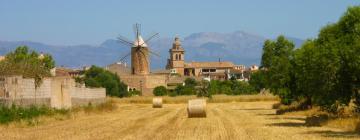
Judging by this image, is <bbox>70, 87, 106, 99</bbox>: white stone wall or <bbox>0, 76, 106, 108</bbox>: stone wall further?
<bbox>70, 87, 106, 99</bbox>: white stone wall

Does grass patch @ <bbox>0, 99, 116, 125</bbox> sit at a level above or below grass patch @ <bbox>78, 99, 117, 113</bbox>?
below

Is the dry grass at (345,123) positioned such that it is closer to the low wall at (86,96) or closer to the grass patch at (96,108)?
the grass patch at (96,108)

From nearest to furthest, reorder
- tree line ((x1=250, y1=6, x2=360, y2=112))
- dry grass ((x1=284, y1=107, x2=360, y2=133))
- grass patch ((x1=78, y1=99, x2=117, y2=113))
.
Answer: dry grass ((x1=284, y1=107, x2=360, y2=133))
tree line ((x1=250, y1=6, x2=360, y2=112))
grass patch ((x1=78, y1=99, x2=117, y2=113))

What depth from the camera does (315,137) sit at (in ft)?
93.0

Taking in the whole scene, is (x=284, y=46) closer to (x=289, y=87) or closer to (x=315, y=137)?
(x=289, y=87)

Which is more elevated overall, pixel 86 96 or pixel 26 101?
pixel 86 96

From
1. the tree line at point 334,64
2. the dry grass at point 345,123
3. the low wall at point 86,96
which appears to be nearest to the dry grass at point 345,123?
the dry grass at point 345,123

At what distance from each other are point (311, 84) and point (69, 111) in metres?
16.4

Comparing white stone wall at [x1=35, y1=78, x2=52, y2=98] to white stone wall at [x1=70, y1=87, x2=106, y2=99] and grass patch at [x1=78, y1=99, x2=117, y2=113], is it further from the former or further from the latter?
white stone wall at [x1=70, y1=87, x2=106, y2=99]

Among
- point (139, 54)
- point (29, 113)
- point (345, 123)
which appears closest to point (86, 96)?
point (29, 113)

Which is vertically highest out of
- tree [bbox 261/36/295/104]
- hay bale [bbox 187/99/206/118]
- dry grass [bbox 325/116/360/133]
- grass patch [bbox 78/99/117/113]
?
tree [bbox 261/36/295/104]

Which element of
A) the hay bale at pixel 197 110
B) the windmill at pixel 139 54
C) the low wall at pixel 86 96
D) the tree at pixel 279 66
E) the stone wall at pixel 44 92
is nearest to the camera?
the stone wall at pixel 44 92

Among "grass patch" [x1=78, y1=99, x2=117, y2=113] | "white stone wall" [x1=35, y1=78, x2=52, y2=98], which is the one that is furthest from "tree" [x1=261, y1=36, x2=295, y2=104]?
"white stone wall" [x1=35, y1=78, x2=52, y2=98]

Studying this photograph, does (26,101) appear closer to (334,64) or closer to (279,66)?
(334,64)
